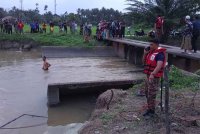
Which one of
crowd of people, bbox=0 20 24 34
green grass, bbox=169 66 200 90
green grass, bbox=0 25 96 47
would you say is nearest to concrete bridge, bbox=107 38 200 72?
green grass, bbox=169 66 200 90

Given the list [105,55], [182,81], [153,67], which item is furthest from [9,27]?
[153,67]

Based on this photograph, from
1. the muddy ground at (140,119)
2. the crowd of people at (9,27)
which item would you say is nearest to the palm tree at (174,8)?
the crowd of people at (9,27)

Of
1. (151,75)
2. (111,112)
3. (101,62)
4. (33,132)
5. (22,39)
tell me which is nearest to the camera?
(151,75)

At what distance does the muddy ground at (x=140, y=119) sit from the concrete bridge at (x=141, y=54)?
5.95 meters

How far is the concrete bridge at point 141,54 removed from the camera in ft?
51.8

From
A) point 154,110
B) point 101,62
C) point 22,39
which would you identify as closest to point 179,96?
point 154,110

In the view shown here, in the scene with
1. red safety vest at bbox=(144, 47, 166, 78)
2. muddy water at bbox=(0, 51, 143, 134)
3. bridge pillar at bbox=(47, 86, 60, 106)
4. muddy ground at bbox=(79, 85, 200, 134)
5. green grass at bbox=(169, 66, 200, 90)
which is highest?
red safety vest at bbox=(144, 47, 166, 78)

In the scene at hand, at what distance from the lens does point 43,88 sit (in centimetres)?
1575

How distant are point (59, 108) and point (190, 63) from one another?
6783mm

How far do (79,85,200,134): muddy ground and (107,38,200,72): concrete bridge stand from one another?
5951 millimetres

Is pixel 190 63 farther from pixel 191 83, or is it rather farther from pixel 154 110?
A: pixel 154 110

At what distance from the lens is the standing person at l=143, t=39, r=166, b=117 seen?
291 inches

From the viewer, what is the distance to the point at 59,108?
12.2m

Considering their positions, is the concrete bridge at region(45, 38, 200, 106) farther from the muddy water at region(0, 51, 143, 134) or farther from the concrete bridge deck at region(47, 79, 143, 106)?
the muddy water at region(0, 51, 143, 134)
